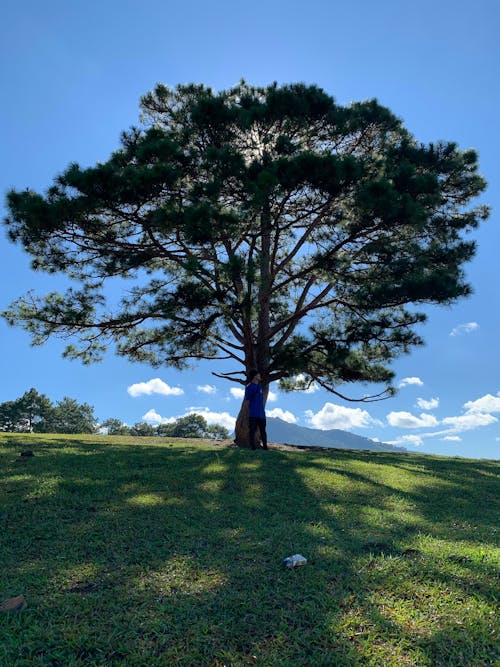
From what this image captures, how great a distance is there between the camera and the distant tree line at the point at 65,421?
46438mm

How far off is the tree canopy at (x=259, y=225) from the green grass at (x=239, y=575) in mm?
6577

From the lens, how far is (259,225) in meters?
13.0

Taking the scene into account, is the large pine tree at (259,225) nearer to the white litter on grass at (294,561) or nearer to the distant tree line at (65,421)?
the white litter on grass at (294,561)

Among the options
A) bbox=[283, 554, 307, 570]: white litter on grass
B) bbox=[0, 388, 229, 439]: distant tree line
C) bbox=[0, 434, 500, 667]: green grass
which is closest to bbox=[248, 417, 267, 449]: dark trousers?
bbox=[0, 434, 500, 667]: green grass

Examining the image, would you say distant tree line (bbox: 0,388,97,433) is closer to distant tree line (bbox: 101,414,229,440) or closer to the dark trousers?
distant tree line (bbox: 101,414,229,440)

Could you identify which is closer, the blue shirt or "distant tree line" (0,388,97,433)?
the blue shirt

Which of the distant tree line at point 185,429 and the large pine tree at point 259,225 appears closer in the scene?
the large pine tree at point 259,225

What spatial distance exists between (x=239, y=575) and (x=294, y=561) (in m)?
0.49

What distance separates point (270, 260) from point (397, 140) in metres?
6.43

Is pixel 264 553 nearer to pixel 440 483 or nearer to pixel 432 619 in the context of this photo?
pixel 432 619

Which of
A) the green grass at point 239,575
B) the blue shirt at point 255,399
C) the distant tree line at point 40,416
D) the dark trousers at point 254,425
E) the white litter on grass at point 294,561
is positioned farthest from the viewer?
the distant tree line at point 40,416

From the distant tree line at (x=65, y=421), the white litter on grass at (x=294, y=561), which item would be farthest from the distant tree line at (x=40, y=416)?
the white litter on grass at (x=294, y=561)

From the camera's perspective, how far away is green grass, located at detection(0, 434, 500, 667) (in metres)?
2.68

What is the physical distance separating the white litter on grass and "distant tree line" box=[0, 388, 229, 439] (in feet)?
143
